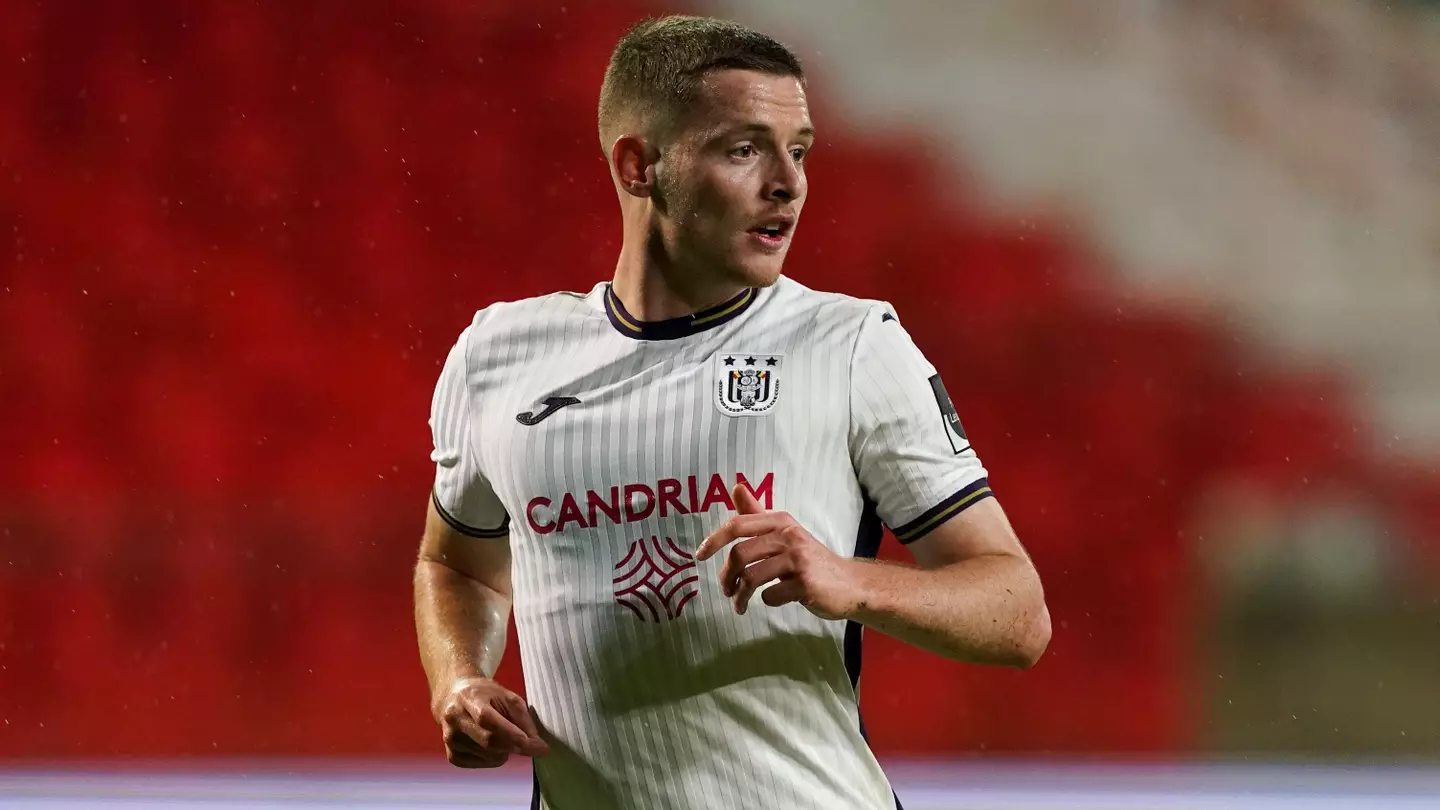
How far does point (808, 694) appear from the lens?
1.27 m

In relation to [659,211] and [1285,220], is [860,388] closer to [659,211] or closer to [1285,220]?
[659,211]

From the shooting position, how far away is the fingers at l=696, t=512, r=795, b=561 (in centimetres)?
106

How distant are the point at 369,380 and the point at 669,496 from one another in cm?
263

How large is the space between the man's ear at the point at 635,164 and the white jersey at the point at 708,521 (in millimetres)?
154

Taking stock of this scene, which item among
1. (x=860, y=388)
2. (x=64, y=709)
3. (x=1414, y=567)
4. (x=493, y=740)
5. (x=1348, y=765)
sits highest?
(x=860, y=388)

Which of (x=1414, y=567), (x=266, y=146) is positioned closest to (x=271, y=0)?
(x=266, y=146)

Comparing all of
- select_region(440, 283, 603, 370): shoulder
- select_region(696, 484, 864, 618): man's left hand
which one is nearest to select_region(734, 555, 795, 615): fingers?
select_region(696, 484, 864, 618): man's left hand

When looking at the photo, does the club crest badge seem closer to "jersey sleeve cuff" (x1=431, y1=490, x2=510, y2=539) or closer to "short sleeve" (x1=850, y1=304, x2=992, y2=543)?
"short sleeve" (x1=850, y1=304, x2=992, y2=543)

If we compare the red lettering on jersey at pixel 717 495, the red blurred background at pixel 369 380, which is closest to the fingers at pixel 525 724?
the red lettering on jersey at pixel 717 495

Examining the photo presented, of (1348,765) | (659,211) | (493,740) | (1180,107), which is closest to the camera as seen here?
(493,740)

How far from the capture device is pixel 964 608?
118cm

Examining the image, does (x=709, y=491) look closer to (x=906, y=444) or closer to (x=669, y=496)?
(x=669, y=496)

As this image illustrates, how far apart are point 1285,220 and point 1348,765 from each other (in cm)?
149

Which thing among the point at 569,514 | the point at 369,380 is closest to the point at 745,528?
the point at 569,514
